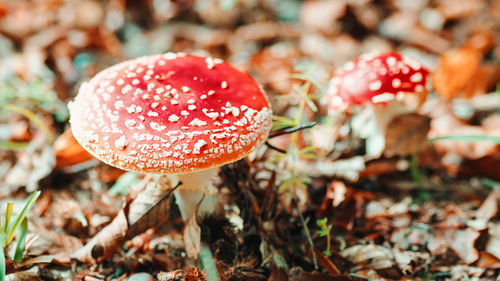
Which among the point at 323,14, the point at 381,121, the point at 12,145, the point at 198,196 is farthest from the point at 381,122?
the point at 12,145

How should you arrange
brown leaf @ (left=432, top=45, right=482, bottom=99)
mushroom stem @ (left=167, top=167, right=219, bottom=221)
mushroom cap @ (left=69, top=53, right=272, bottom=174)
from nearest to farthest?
1. mushroom cap @ (left=69, top=53, right=272, bottom=174)
2. mushroom stem @ (left=167, top=167, right=219, bottom=221)
3. brown leaf @ (left=432, top=45, right=482, bottom=99)

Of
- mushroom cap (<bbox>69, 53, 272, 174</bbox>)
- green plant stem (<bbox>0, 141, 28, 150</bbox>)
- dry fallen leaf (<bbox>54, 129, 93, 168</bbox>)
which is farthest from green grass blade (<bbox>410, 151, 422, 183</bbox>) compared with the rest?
green plant stem (<bbox>0, 141, 28, 150</bbox>)

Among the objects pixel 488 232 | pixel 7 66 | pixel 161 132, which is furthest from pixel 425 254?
pixel 7 66

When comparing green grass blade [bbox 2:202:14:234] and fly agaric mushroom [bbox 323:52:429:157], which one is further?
fly agaric mushroom [bbox 323:52:429:157]

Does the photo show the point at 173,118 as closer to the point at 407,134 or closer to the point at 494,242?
the point at 407,134

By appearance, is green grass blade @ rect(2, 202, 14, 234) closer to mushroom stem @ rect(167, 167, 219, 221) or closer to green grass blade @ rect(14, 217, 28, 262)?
green grass blade @ rect(14, 217, 28, 262)

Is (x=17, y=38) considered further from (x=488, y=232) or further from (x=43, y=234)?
(x=488, y=232)

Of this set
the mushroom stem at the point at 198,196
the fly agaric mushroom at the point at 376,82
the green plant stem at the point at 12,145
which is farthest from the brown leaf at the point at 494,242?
the green plant stem at the point at 12,145
